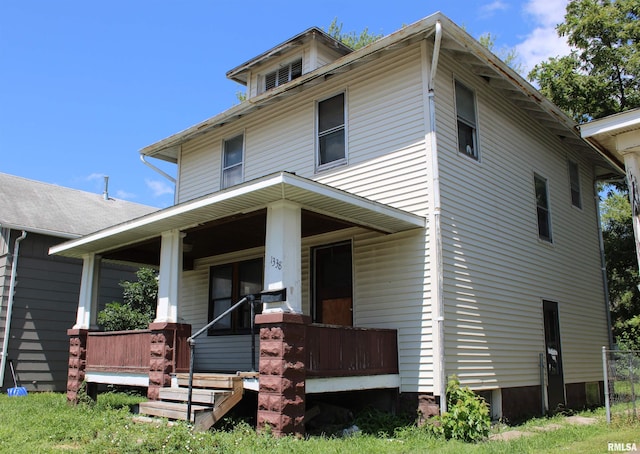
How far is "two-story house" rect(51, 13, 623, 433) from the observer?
8.46m

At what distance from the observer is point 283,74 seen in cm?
1397

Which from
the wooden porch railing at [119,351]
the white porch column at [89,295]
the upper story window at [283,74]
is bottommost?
the wooden porch railing at [119,351]

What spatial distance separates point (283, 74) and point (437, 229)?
6410mm

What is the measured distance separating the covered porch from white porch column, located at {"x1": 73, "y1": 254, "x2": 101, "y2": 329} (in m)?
0.02

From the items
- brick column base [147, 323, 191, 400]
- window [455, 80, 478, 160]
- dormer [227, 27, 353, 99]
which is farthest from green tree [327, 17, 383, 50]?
brick column base [147, 323, 191, 400]

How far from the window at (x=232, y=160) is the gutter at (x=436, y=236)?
16.2 ft

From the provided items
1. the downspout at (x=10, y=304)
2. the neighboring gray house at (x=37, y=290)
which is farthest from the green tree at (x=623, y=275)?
the downspout at (x=10, y=304)

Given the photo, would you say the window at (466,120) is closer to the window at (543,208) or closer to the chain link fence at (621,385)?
the window at (543,208)

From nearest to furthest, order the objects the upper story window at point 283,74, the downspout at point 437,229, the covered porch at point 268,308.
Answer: the covered porch at point 268,308 < the downspout at point 437,229 < the upper story window at point 283,74

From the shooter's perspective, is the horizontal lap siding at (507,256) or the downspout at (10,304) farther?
the downspout at (10,304)

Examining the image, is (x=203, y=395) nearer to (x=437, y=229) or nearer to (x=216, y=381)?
(x=216, y=381)

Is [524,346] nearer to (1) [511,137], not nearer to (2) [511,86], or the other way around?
(1) [511,137]

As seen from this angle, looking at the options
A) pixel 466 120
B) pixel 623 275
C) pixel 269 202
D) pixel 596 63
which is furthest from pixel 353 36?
pixel 269 202

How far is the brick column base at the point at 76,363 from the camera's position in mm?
11500
